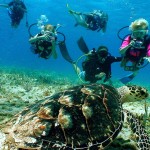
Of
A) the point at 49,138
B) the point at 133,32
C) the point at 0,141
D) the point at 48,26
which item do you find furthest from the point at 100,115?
the point at 48,26

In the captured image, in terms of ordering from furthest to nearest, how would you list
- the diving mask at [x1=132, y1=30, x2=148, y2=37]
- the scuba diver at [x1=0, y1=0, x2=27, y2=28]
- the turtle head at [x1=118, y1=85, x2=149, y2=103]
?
the scuba diver at [x1=0, y1=0, x2=27, y2=28]
the diving mask at [x1=132, y1=30, x2=148, y2=37]
the turtle head at [x1=118, y1=85, x2=149, y2=103]

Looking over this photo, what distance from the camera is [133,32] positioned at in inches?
313

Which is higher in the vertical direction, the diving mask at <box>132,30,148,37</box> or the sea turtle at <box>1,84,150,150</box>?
the diving mask at <box>132,30,148,37</box>

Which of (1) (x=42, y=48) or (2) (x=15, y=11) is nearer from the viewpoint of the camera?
(1) (x=42, y=48)

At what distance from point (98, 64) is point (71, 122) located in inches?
232

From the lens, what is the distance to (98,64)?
9.30m

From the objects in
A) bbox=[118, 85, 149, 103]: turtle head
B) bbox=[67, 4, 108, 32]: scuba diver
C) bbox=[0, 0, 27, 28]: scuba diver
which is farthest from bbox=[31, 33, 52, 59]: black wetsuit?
bbox=[118, 85, 149, 103]: turtle head

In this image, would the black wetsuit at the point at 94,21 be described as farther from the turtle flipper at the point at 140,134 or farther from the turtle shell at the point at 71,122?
the turtle flipper at the point at 140,134

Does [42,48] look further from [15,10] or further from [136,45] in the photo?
[15,10]

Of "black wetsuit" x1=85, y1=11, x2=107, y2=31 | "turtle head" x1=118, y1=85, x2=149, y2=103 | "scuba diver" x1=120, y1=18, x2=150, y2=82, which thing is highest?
"black wetsuit" x1=85, y1=11, x2=107, y2=31

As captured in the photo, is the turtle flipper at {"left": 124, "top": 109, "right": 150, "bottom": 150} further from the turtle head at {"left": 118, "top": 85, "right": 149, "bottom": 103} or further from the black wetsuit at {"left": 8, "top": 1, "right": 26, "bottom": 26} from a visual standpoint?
the black wetsuit at {"left": 8, "top": 1, "right": 26, "bottom": 26}

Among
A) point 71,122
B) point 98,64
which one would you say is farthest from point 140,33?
point 71,122

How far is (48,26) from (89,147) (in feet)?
22.2

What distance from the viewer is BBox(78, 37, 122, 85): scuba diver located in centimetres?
895
